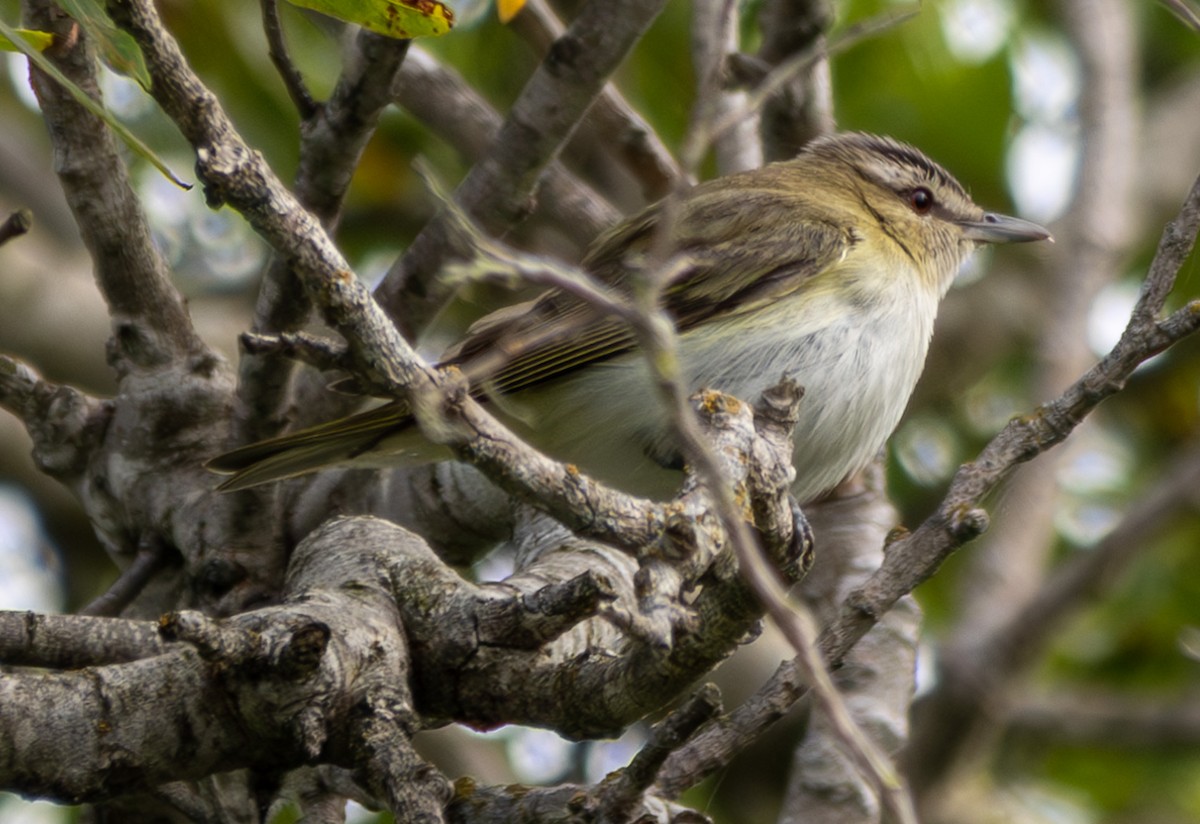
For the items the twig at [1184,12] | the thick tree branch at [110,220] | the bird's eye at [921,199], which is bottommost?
the twig at [1184,12]

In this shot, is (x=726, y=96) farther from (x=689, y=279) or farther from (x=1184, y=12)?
(x=1184, y=12)

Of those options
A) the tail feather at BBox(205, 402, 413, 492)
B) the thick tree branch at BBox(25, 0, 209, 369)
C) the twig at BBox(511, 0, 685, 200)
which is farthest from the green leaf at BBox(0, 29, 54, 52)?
the twig at BBox(511, 0, 685, 200)

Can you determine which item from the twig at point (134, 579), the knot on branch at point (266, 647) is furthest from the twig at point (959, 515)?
the twig at point (134, 579)

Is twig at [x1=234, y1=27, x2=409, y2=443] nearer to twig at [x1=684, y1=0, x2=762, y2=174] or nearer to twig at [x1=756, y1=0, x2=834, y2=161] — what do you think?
twig at [x1=684, y1=0, x2=762, y2=174]

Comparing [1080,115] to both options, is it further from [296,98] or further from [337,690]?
[337,690]

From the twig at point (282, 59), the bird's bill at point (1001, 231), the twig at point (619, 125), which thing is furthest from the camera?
the bird's bill at point (1001, 231)

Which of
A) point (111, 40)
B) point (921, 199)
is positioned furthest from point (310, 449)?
point (921, 199)

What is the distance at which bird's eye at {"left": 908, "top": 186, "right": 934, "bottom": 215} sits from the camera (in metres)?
5.26

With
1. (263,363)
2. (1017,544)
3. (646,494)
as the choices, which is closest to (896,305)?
(646,494)

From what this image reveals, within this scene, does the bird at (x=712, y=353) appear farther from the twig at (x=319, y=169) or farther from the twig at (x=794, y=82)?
the twig at (x=794, y=82)

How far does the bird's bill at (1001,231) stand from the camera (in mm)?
5262

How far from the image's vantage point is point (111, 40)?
2.38m

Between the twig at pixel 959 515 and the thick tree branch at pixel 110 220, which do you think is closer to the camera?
the twig at pixel 959 515

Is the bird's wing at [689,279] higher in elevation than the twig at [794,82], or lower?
lower
